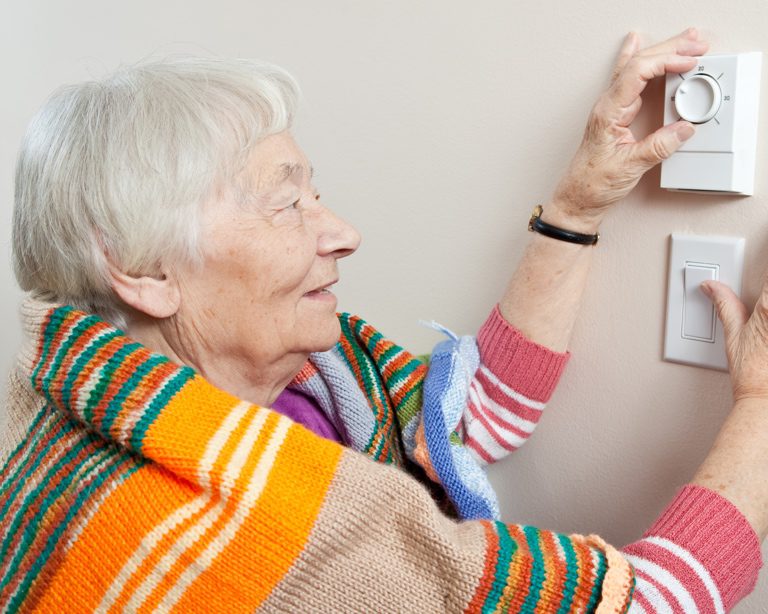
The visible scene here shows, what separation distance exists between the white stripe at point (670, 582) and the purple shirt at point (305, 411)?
1.50 ft

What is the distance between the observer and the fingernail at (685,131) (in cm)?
77

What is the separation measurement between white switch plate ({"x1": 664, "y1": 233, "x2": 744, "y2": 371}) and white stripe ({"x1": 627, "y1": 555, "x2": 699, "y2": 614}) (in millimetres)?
230

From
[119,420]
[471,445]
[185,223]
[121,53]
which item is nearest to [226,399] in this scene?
[119,420]

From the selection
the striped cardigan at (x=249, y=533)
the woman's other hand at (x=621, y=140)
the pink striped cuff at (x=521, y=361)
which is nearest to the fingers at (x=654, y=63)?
the woman's other hand at (x=621, y=140)

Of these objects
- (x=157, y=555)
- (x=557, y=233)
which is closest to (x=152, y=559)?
(x=157, y=555)

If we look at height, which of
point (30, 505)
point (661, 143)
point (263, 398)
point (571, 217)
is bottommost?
point (30, 505)

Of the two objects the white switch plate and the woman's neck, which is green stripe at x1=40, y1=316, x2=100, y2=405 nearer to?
the woman's neck

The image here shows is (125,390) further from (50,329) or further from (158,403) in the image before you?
(50,329)

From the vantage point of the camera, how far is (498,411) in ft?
3.28

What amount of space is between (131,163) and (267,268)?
0.58 feet

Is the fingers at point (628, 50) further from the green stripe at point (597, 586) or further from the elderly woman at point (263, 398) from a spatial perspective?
the green stripe at point (597, 586)

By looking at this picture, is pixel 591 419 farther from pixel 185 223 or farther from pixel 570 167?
pixel 185 223

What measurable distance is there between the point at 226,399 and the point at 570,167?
0.43 meters

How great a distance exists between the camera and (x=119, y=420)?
75 cm
